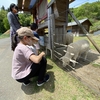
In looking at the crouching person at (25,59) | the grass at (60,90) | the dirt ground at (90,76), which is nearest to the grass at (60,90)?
the grass at (60,90)

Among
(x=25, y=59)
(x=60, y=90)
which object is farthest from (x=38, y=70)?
(x=60, y=90)

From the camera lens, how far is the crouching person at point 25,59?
1820mm

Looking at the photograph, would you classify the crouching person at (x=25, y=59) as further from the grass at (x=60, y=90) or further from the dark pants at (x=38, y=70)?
the grass at (x=60, y=90)

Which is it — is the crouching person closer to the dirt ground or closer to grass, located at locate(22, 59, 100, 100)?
grass, located at locate(22, 59, 100, 100)

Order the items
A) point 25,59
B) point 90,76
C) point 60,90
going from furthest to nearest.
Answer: point 90,76
point 60,90
point 25,59

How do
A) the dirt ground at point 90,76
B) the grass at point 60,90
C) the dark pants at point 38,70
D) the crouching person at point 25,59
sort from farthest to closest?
the dirt ground at point 90,76 → the dark pants at point 38,70 → the grass at point 60,90 → the crouching person at point 25,59

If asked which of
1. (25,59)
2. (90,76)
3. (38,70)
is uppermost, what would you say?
(25,59)

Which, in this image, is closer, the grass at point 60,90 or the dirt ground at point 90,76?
the grass at point 60,90

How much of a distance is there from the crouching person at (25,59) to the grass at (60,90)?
224 millimetres

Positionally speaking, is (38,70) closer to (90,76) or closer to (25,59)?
(25,59)

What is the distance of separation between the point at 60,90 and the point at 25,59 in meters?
1.14

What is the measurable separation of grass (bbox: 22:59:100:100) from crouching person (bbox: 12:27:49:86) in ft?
0.73

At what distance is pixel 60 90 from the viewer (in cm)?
227

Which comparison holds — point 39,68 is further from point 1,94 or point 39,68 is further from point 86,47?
point 86,47
